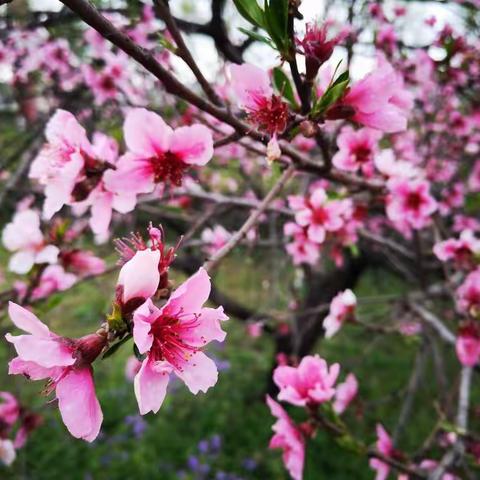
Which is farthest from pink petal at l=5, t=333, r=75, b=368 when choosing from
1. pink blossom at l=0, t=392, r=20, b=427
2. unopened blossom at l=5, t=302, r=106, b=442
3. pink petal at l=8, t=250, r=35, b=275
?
pink blossom at l=0, t=392, r=20, b=427

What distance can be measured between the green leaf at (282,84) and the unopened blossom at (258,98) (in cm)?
1

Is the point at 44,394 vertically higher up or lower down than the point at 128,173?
lower down

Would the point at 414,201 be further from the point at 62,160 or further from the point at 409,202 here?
the point at 62,160

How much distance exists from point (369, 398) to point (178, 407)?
1.90 metres

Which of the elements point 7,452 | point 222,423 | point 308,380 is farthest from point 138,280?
point 222,423

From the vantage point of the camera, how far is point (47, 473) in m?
3.63

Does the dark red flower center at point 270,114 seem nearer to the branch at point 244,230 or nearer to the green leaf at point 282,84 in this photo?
the green leaf at point 282,84

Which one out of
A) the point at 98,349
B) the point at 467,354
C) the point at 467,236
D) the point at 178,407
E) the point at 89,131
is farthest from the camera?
the point at 178,407

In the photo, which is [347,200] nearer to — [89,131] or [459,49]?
[459,49]

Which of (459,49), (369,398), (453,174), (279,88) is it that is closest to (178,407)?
(369,398)

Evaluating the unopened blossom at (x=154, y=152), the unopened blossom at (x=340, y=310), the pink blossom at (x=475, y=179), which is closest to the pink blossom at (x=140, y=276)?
the unopened blossom at (x=154, y=152)

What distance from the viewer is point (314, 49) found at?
807mm

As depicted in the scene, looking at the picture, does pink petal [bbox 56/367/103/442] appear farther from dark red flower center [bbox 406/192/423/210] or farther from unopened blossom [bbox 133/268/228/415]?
dark red flower center [bbox 406/192/423/210]

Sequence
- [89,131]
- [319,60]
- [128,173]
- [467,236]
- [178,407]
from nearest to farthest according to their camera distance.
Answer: [319,60], [128,173], [467,236], [89,131], [178,407]
